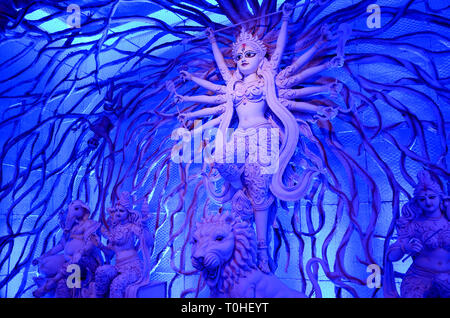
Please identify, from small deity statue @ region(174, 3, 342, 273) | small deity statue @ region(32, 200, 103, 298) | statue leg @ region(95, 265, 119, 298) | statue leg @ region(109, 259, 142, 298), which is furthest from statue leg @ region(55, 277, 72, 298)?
small deity statue @ region(174, 3, 342, 273)

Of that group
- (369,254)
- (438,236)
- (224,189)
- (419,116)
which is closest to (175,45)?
(224,189)

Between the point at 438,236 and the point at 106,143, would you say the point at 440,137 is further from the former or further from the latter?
the point at 106,143

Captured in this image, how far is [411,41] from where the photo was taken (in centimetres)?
418

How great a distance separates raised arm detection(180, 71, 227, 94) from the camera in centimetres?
456

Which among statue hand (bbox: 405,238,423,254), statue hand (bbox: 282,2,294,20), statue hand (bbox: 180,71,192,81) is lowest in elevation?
statue hand (bbox: 405,238,423,254)

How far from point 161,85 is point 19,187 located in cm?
197

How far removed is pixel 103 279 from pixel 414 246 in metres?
2.56

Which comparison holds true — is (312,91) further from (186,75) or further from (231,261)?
→ (231,261)

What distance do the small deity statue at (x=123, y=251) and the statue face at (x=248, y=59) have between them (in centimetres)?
168

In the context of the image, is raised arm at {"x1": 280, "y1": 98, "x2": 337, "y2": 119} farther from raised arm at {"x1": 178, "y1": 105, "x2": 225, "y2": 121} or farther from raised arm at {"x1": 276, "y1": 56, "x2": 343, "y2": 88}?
raised arm at {"x1": 178, "y1": 105, "x2": 225, "y2": 121}

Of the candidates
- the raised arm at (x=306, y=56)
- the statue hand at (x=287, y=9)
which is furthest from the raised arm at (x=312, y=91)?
the statue hand at (x=287, y=9)

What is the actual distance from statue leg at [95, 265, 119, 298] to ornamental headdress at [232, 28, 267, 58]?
2.38 metres

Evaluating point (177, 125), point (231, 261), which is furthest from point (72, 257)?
point (231, 261)

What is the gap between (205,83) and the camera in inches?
183
